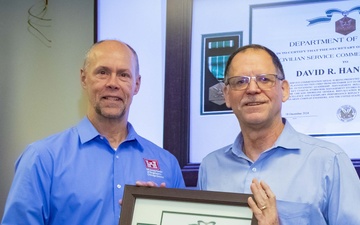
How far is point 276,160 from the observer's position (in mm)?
1553

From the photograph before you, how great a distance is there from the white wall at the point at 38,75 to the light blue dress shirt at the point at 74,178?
73 cm

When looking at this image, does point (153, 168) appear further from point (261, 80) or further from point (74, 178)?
point (261, 80)

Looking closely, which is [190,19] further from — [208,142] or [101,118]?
[101,118]

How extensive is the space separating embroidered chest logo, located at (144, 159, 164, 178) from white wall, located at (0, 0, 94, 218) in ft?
2.41

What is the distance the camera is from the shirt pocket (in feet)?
4.76

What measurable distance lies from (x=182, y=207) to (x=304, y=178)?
346mm

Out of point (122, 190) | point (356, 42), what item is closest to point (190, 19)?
point (356, 42)

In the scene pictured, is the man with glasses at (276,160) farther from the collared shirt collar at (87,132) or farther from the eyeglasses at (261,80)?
the collared shirt collar at (87,132)

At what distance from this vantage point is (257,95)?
1.53 meters

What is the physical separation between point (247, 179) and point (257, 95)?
0.81 feet

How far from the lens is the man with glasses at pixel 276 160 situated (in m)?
1.45

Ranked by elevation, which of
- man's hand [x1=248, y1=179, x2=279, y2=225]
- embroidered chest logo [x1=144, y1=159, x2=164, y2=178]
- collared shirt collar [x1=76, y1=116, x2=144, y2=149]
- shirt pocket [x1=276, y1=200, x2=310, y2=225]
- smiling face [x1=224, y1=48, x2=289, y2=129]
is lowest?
shirt pocket [x1=276, y1=200, x2=310, y2=225]

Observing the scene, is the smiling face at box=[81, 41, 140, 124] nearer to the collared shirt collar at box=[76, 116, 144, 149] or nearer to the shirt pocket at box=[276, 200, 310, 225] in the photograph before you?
the collared shirt collar at box=[76, 116, 144, 149]

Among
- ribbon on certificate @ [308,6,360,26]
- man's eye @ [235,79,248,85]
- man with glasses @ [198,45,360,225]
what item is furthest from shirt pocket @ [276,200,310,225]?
ribbon on certificate @ [308,6,360,26]
